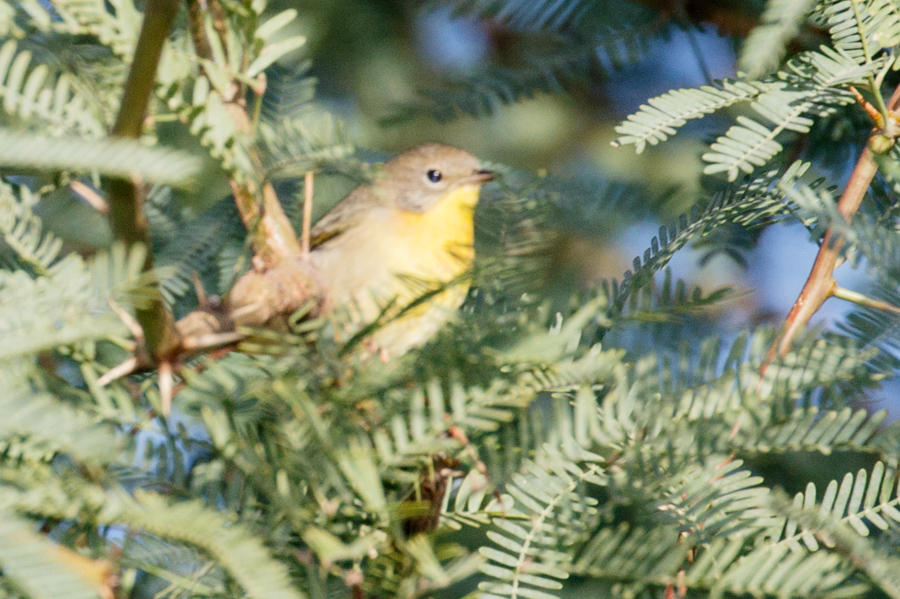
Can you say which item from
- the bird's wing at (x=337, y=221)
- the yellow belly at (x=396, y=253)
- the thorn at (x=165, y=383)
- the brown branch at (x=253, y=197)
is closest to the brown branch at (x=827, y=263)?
the yellow belly at (x=396, y=253)

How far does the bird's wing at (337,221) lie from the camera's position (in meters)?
2.72

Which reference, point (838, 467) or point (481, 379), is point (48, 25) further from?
point (838, 467)

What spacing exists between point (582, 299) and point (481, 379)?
442 millimetres

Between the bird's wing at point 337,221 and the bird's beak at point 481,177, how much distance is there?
0.38 m

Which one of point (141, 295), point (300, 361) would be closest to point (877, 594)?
point (300, 361)

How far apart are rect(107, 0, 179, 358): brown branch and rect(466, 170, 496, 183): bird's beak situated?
1785mm

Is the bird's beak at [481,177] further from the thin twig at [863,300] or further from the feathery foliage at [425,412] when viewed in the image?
the thin twig at [863,300]

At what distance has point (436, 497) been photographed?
1.37 m

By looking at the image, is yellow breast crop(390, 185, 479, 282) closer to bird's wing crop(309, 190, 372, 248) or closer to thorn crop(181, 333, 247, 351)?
bird's wing crop(309, 190, 372, 248)

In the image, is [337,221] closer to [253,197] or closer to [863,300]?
[253,197]

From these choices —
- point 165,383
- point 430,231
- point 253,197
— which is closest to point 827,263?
point 253,197

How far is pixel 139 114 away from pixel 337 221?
1.73 m

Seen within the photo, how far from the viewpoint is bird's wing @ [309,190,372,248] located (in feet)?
8.93

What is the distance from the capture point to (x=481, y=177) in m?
2.91
